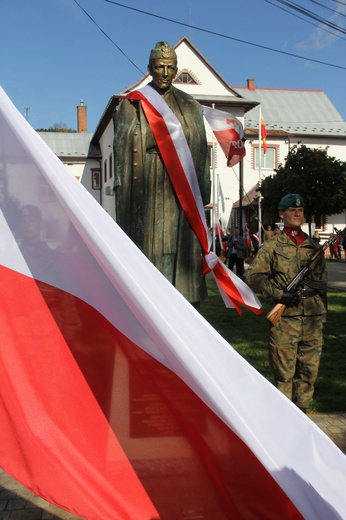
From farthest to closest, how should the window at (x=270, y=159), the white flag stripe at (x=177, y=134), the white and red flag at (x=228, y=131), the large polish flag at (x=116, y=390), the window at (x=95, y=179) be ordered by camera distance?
the window at (x=95, y=179), the window at (x=270, y=159), the white and red flag at (x=228, y=131), the white flag stripe at (x=177, y=134), the large polish flag at (x=116, y=390)

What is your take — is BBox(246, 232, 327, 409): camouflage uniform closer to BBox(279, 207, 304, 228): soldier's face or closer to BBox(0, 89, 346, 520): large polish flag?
BBox(279, 207, 304, 228): soldier's face

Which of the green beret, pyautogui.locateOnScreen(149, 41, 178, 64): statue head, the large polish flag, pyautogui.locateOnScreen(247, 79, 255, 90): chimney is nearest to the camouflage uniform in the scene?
the green beret

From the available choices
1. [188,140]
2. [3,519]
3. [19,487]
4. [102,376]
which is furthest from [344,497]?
[188,140]

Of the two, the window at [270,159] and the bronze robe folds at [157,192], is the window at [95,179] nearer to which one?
the window at [270,159]

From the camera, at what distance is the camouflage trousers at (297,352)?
193 inches

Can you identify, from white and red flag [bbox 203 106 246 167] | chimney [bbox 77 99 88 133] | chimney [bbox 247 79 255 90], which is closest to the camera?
white and red flag [bbox 203 106 246 167]

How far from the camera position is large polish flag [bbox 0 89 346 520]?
Result: 212cm

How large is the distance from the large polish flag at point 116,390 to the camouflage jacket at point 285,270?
264 centimetres

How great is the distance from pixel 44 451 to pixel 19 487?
1752 millimetres

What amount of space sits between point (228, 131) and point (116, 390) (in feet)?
12.1

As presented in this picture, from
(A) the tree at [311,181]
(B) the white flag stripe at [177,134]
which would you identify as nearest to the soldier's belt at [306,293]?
(B) the white flag stripe at [177,134]

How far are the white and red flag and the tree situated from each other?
3099 cm

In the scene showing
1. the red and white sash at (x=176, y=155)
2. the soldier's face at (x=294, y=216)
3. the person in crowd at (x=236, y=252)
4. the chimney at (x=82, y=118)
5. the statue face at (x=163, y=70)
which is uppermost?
the chimney at (x=82, y=118)

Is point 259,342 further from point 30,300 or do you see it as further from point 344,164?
point 344,164
